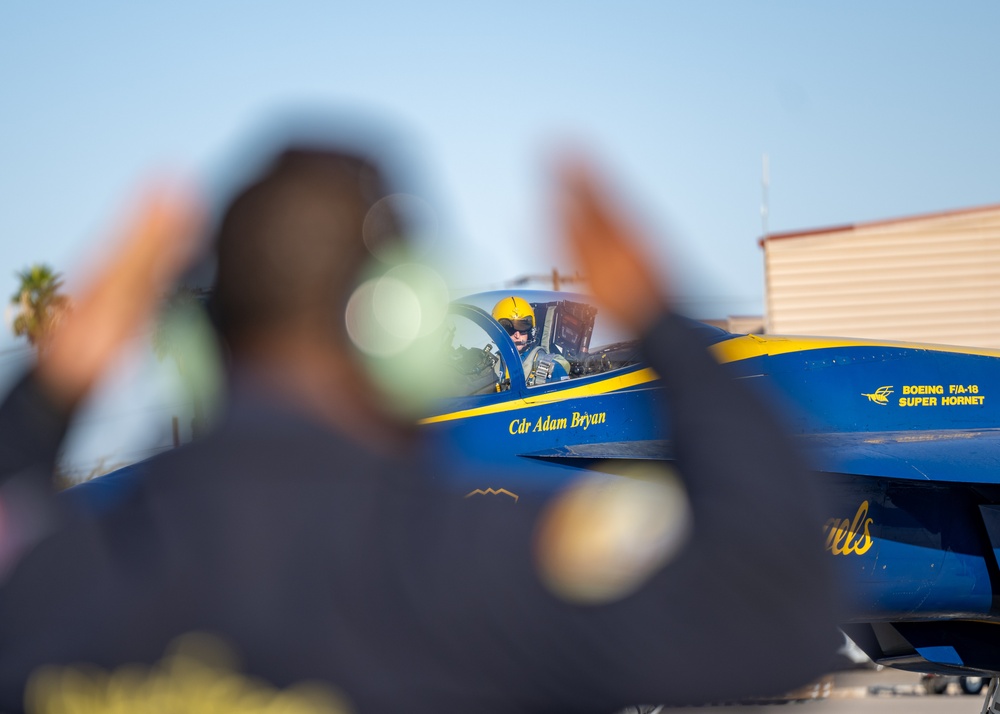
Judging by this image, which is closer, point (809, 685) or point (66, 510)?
point (809, 685)

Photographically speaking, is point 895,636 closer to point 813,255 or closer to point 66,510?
point 66,510

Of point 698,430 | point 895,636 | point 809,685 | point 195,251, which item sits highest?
point 195,251

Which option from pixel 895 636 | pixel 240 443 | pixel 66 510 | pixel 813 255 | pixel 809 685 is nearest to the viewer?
pixel 809 685

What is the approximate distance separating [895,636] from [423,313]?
5.59m

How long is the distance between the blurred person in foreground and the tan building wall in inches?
793

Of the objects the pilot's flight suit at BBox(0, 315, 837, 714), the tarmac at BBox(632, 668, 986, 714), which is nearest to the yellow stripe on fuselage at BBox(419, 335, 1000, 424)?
the tarmac at BBox(632, 668, 986, 714)

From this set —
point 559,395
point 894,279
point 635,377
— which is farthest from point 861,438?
point 894,279

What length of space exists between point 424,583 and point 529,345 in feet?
16.5

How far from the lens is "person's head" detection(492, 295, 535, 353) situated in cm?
606

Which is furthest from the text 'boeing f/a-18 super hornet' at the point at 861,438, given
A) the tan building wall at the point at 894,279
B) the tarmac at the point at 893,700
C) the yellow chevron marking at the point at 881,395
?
the tan building wall at the point at 894,279

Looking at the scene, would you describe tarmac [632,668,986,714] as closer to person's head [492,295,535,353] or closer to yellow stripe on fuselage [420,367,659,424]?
yellow stripe on fuselage [420,367,659,424]

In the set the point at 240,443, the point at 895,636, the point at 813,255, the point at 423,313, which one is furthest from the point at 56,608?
the point at 813,255

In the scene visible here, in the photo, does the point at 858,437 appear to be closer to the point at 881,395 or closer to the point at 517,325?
the point at 881,395

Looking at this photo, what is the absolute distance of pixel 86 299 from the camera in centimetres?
129
